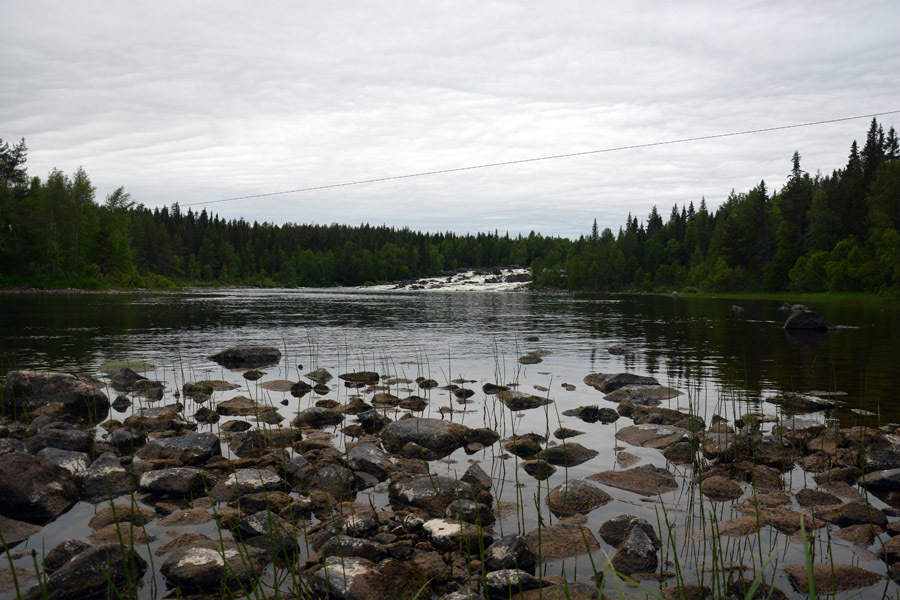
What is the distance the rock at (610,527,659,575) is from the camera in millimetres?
7602

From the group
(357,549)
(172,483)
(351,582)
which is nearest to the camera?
(351,582)

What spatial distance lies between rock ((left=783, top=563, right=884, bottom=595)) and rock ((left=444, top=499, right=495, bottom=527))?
167 inches

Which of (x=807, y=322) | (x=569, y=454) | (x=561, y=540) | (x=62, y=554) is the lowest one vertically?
(x=807, y=322)

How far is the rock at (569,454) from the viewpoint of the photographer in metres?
12.5

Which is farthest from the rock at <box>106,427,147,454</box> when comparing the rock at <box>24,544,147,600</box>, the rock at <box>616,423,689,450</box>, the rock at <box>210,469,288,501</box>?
the rock at <box>616,423,689,450</box>

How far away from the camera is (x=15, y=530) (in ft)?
28.5

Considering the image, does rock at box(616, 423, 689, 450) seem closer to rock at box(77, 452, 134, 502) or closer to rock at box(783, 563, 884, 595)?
rock at box(783, 563, 884, 595)

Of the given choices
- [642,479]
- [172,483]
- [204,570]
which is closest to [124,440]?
[172,483]

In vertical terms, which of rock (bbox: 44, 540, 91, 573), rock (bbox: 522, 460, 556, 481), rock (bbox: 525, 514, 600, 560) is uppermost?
rock (bbox: 44, 540, 91, 573)

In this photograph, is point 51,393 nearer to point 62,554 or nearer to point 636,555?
point 62,554

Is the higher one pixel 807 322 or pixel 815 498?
pixel 815 498

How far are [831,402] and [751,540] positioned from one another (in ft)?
40.4

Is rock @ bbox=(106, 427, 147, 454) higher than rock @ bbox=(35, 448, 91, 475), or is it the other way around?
rock @ bbox=(35, 448, 91, 475)

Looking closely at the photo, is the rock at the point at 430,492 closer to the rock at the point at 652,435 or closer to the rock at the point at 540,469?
the rock at the point at 540,469
